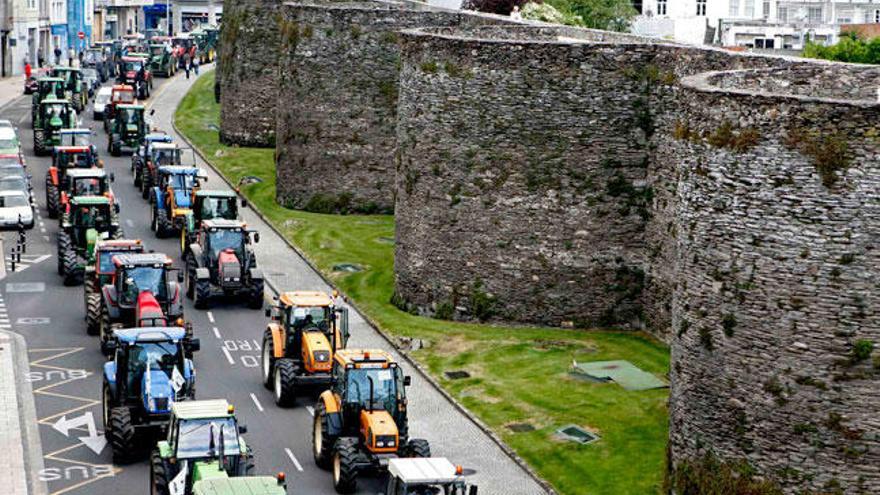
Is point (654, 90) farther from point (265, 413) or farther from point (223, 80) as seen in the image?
point (223, 80)

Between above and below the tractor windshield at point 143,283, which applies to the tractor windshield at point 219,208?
above

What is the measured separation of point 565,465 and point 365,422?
211 inches

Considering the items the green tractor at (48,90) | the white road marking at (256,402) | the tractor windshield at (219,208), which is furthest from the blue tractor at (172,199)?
the green tractor at (48,90)

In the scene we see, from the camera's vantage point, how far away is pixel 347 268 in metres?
63.2

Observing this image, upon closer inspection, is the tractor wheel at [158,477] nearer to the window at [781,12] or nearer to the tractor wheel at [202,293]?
the tractor wheel at [202,293]

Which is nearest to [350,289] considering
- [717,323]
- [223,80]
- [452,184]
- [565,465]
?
[452,184]

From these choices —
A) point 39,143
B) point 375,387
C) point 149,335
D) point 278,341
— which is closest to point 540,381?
point 278,341

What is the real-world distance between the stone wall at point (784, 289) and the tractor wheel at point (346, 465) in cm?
734

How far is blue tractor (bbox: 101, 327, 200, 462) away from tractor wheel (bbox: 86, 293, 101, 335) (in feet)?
34.6

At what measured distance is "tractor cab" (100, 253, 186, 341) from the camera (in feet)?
166

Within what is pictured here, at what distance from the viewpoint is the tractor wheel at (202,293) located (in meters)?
56.8

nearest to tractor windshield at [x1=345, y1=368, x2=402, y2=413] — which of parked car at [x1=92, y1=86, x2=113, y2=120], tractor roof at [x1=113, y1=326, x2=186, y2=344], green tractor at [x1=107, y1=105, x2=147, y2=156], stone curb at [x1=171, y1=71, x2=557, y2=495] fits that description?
stone curb at [x1=171, y1=71, x2=557, y2=495]

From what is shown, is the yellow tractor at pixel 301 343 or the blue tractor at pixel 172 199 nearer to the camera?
the yellow tractor at pixel 301 343

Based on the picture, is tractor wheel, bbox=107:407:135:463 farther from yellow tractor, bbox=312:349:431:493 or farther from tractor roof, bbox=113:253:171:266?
tractor roof, bbox=113:253:171:266
